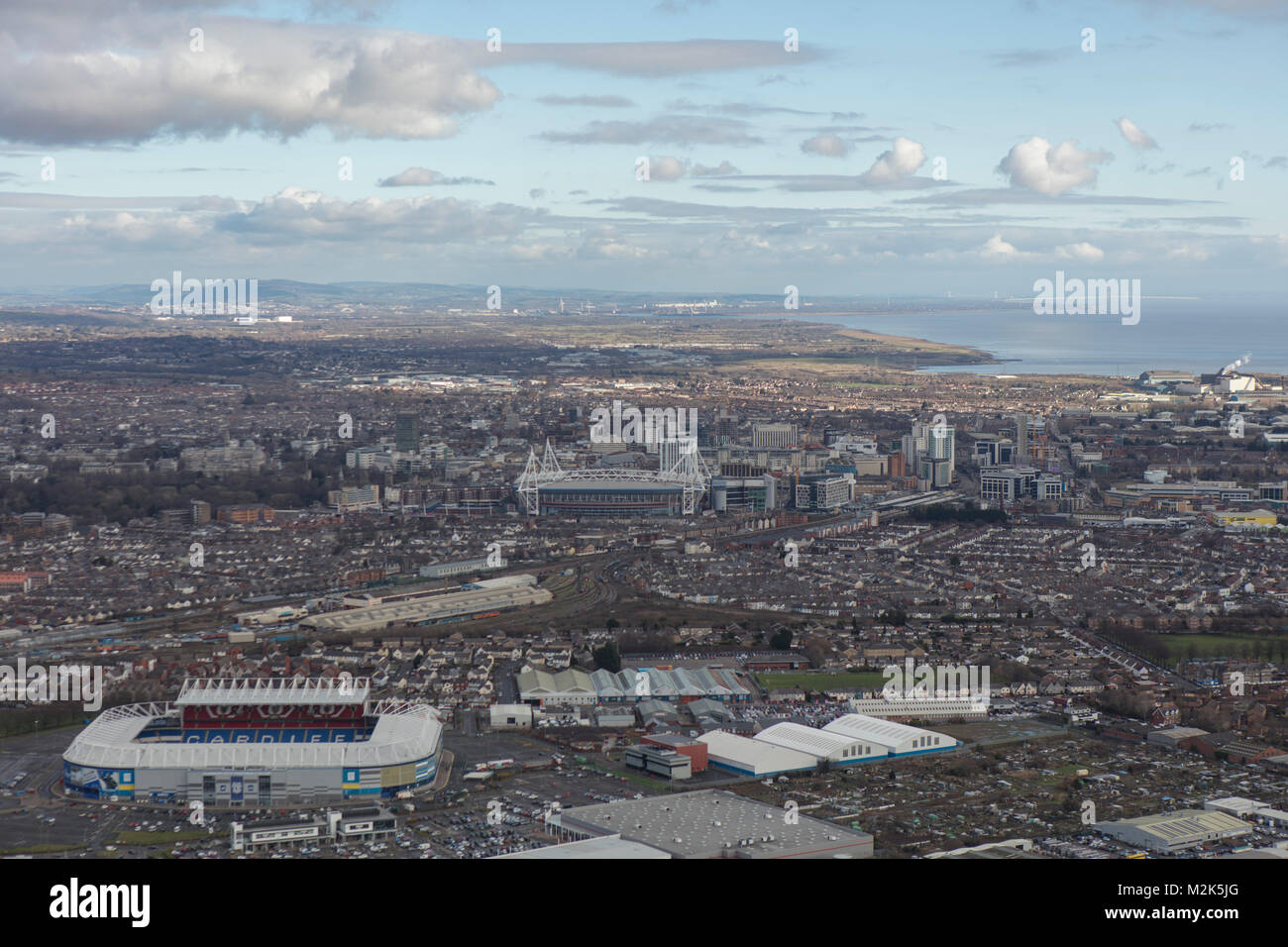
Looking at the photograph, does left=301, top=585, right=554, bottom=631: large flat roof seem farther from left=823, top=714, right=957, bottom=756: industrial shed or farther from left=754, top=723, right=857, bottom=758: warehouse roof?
left=823, top=714, right=957, bottom=756: industrial shed

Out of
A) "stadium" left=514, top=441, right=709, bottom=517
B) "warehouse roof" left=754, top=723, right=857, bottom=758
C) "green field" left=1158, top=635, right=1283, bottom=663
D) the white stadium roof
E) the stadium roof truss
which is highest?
"stadium" left=514, top=441, right=709, bottom=517

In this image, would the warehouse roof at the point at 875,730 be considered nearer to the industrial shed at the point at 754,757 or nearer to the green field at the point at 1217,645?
the industrial shed at the point at 754,757

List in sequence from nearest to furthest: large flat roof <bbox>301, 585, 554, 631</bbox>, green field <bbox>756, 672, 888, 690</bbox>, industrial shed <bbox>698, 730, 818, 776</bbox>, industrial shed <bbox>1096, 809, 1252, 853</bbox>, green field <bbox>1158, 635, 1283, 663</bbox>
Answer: industrial shed <bbox>1096, 809, 1252, 853</bbox> → industrial shed <bbox>698, 730, 818, 776</bbox> → green field <bbox>756, 672, 888, 690</bbox> → green field <bbox>1158, 635, 1283, 663</bbox> → large flat roof <bbox>301, 585, 554, 631</bbox>

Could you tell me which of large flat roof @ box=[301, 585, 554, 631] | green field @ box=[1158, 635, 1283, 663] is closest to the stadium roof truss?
large flat roof @ box=[301, 585, 554, 631]

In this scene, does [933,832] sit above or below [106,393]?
below

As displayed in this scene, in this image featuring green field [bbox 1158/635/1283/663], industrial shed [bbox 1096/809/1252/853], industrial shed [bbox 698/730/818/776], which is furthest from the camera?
green field [bbox 1158/635/1283/663]

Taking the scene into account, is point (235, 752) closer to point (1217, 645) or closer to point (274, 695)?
point (274, 695)

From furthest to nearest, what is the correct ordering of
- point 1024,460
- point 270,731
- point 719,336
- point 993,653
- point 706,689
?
1. point 719,336
2. point 1024,460
3. point 993,653
4. point 706,689
5. point 270,731

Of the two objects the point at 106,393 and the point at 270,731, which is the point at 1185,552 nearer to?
the point at 270,731
